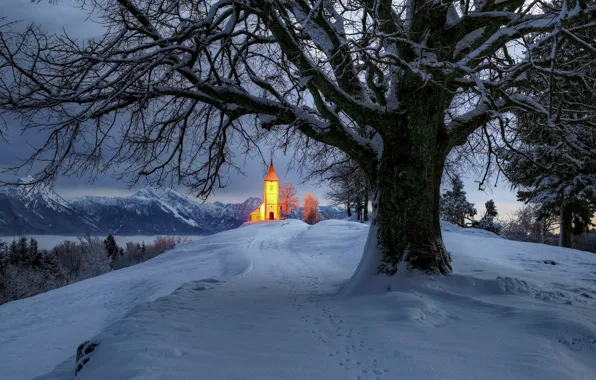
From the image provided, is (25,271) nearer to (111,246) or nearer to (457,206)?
(111,246)

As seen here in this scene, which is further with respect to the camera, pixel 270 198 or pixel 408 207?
pixel 270 198

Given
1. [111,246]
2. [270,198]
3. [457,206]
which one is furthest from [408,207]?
[111,246]

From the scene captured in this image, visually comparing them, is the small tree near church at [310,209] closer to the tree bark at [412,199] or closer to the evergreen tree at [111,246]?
the evergreen tree at [111,246]

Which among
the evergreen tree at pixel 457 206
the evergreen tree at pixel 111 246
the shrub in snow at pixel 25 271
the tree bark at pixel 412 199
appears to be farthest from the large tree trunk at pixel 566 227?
the evergreen tree at pixel 111 246

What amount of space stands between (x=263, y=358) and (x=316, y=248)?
1348 centimetres

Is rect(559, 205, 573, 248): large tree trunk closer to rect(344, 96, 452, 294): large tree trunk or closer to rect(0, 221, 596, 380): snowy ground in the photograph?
rect(0, 221, 596, 380): snowy ground

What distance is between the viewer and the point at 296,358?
10.7 feet

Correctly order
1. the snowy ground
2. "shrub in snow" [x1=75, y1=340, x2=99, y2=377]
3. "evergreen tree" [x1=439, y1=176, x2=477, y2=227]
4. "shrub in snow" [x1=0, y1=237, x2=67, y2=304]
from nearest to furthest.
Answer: the snowy ground, "shrub in snow" [x1=75, y1=340, x2=99, y2=377], "shrub in snow" [x1=0, y1=237, x2=67, y2=304], "evergreen tree" [x1=439, y1=176, x2=477, y2=227]

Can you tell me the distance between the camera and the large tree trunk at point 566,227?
17516 millimetres

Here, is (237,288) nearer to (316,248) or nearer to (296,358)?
(296,358)

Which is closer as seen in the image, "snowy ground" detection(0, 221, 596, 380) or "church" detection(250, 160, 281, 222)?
"snowy ground" detection(0, 221, 596, 380)

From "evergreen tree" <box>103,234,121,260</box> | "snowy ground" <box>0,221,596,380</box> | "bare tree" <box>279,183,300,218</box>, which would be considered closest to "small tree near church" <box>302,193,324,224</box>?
"bare tree" <box>279,183,300,218</box>

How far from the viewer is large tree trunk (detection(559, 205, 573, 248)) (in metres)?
17.5

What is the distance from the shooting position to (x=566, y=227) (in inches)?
703
